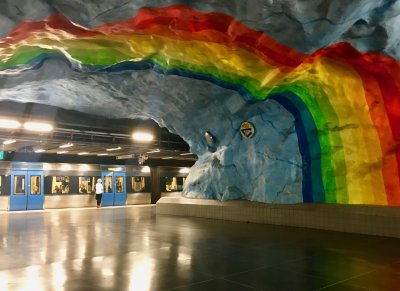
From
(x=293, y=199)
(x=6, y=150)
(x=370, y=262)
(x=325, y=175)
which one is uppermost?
(x=6, y=150)

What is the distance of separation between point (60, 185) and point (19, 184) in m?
2.10

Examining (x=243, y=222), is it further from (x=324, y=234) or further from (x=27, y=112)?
(x=27, y=112)

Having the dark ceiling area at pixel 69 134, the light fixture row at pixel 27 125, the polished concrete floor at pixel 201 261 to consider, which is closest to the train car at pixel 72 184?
the dark ceiling area at pixel 69 134

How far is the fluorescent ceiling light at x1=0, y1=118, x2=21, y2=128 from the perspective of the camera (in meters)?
10.1

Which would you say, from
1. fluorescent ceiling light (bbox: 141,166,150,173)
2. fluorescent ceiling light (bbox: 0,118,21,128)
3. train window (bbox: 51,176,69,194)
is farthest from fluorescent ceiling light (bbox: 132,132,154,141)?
fluorescent ceiling light (bbox: 141,166,150,173)

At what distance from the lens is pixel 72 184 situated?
→ 1933 centimetres

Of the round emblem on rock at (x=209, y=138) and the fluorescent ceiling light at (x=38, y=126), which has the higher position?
the fluorescent ceiling light at (x=38, y=126)

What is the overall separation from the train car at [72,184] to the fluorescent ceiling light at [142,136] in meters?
6.98

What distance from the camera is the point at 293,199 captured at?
353 inches

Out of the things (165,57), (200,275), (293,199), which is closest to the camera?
(200,275)

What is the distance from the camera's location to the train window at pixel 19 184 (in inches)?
687

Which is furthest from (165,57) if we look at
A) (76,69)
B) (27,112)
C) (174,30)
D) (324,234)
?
(27,112)

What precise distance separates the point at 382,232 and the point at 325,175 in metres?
1.78

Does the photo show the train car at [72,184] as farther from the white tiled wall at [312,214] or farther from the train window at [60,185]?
the white tiled wall at [312,214]
